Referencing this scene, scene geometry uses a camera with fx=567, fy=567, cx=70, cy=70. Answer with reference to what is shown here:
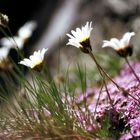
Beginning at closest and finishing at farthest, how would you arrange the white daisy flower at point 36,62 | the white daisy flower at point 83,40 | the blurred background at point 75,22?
the white daisy flower at point 83,40
the white daisy flower at point 36,62
the blurred background at point 75,22

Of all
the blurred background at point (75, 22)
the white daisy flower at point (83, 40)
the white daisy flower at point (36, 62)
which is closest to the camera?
the white daisy flower at point (83, 40)

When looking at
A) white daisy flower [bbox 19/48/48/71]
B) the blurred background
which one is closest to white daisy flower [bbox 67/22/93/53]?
white daisy flower [bbox 19/48/48/71]

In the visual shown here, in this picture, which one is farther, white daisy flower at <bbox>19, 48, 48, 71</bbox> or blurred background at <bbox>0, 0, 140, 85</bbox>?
blurred background at <bbox>0, 0, 140, 85</bbox>

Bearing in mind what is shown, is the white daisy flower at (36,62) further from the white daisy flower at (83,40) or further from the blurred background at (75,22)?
the blurred background at (75,22)

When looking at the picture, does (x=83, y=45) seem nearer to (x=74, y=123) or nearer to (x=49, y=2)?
(x=74, y=123)

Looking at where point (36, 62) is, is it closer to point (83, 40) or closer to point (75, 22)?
point (83, 40)

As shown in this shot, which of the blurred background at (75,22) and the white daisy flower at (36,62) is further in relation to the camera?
the blurred background at (75,22)

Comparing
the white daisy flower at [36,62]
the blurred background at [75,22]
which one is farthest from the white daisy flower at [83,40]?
Answer: the blurred background at [75,22]

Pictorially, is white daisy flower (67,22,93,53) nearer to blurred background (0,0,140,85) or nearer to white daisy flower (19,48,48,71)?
white daisy flower (19,48,48,71)

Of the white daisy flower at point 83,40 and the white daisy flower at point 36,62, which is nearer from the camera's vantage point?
the white daisy flower at point 83,40

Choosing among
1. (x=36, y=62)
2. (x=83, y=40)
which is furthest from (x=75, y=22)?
(x=83, y=40)

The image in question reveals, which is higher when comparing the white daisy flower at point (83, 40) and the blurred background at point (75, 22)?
the blurred background at point (75, 22)
